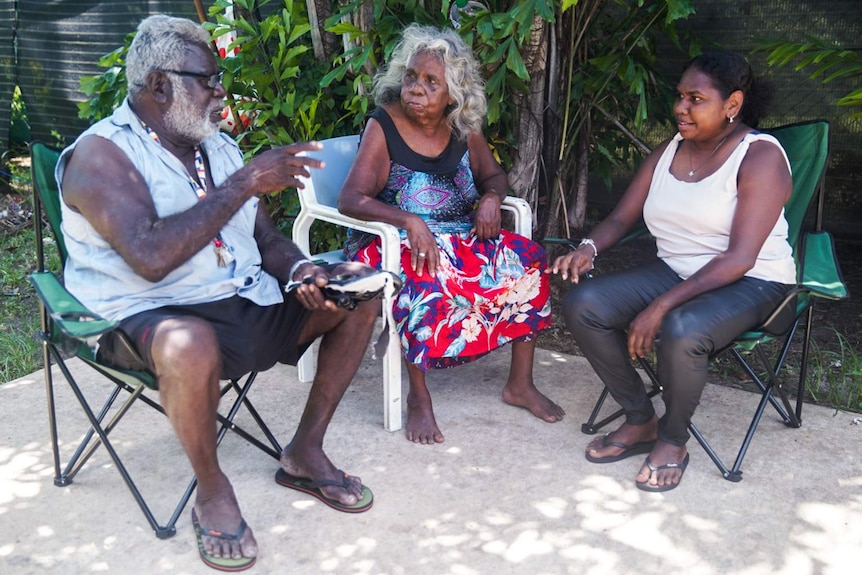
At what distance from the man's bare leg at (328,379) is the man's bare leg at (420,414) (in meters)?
0.43

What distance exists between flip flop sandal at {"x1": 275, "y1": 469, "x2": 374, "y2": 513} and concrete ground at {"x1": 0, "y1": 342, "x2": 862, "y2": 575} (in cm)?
3

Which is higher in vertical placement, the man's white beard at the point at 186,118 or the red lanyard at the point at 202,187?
the man's white beard at the point at 186,118

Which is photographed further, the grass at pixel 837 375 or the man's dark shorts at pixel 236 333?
the grass at pixel 837 375

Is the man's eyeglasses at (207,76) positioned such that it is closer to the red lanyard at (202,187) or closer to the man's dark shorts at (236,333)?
the red lanyard at (202,187)

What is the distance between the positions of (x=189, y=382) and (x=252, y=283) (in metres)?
0.57

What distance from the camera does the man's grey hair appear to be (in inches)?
106

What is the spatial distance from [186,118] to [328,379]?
0.99m

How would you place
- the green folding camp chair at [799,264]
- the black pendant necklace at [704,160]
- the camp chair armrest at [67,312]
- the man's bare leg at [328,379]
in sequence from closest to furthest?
1. the camp chair armrest at [67,312]
2. the man's bare leg at [328,379]
3. the green folding camp chair at [799,264]
4. the black pendant necklace at [704,160]

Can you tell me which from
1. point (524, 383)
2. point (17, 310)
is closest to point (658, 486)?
point (524, 383)

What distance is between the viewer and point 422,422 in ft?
11.0

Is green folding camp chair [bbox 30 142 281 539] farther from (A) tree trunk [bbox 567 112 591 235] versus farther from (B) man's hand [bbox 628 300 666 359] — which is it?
(A) tree trunk [bbox 567 112 591 235]

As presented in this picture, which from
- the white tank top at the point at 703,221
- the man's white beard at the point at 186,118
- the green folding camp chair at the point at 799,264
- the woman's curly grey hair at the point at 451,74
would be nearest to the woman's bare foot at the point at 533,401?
the green folding camp chair at the point at 799,264

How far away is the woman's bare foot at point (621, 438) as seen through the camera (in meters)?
3.14

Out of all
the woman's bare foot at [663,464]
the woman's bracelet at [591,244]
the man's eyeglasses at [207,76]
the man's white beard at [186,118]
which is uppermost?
the man's eyeglasses at [207,76]
